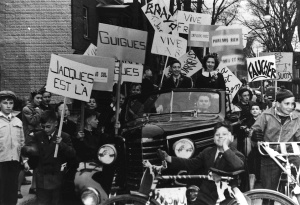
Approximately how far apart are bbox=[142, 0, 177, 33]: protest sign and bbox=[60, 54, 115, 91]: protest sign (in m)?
4.00

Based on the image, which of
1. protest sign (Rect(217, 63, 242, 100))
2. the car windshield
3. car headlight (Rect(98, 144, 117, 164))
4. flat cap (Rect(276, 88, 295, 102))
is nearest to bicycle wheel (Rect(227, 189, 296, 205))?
car headlight (Rect(98, 144, 117, 164))

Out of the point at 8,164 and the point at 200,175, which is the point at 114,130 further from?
the point at 200,175

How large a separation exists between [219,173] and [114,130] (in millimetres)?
3432

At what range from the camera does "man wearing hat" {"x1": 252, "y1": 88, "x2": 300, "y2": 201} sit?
22.8 ft

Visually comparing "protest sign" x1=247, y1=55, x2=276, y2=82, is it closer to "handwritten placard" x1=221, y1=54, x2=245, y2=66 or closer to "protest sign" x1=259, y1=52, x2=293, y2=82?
"handwritten placard" x1=221, y1=54, x2=245, y2=66

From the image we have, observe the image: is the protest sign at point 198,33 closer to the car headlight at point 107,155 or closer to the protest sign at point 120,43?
the protest sign at point 120,43

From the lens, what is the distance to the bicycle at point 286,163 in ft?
19.7

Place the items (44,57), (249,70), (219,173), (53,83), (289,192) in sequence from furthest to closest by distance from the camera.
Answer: (44,57), (249,70), (53,83), (289,192), (219,173)

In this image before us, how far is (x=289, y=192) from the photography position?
614 cm

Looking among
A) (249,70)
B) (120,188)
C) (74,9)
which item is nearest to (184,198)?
(120,188)

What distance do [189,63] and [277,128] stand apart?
20.8ft

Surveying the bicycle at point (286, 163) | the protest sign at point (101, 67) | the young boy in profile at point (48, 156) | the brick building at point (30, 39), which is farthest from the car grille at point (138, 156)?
the brick building at point (30, 39)

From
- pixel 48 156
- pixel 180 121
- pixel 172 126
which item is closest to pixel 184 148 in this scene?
pixel 172 126

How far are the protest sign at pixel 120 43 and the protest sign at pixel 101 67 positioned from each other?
837 mm
